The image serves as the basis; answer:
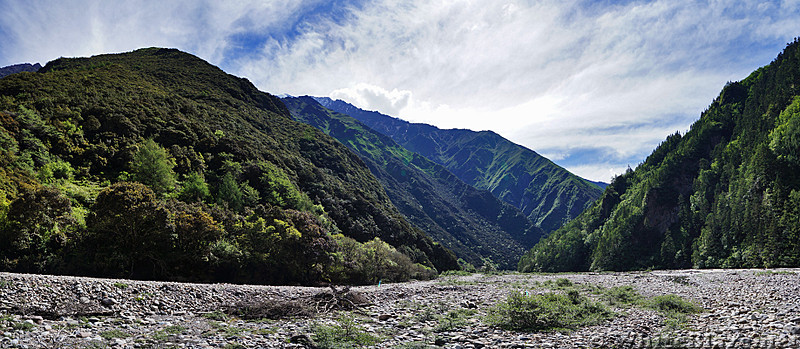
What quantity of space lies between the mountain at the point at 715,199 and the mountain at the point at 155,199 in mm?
68445

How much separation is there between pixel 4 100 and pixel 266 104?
3125 inches

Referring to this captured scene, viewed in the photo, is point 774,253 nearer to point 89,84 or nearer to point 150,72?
point 89,84

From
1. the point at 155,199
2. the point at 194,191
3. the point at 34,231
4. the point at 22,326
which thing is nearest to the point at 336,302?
the point at 22,326

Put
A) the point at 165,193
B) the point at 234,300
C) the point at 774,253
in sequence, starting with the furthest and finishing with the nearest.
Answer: the point at 774,253 < the point at 165,193 < the point at 234,300

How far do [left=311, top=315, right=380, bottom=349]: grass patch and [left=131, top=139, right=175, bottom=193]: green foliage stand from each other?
2766cm

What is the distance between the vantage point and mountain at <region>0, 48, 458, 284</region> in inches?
791

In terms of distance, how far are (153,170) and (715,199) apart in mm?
122536

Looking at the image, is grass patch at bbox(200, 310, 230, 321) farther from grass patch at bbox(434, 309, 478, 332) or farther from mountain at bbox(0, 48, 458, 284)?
mountain at bbox(0, 48, 458, 284)

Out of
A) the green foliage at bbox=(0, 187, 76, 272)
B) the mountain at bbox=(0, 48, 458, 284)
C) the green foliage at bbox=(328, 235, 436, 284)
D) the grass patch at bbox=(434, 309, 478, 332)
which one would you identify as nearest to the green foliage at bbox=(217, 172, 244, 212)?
the mountain at bbox=(0, 48, 458, 284)

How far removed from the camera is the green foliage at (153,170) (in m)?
31.3

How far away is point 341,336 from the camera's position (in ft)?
35.7

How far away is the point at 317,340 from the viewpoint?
1033cm

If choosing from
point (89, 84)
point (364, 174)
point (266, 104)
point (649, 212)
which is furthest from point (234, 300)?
point (649, 212)

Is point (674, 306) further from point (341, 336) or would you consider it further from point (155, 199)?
point (155, 199)
